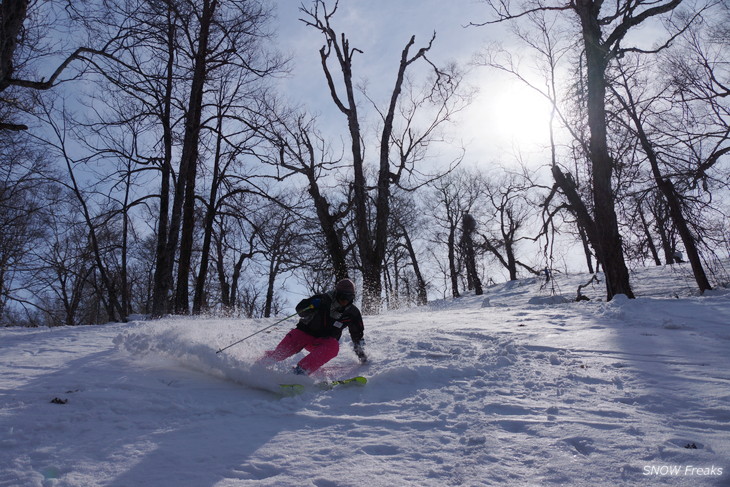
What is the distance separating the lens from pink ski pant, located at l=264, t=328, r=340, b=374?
4.55 meters

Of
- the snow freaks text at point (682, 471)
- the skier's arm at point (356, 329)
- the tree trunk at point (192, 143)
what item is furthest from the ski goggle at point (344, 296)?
the tree trunk at point (192, 143)

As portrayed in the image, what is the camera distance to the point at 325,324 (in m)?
5.10

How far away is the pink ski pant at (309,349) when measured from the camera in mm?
4547

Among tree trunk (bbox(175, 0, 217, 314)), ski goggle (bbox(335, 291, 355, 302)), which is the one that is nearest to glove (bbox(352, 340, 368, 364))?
ski goggle (bbox(335, 291, 355, 302))

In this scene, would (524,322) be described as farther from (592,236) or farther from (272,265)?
(272,265)

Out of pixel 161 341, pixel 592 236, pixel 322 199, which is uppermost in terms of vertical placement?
pixel 322 199

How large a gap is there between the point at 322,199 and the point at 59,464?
39.7 ft

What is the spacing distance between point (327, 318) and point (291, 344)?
0.50m

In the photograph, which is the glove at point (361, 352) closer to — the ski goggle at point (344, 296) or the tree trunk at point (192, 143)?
the ski goggle at point (344, 296)

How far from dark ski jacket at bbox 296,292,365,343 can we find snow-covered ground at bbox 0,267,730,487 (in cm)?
43

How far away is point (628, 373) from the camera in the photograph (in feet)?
13.0

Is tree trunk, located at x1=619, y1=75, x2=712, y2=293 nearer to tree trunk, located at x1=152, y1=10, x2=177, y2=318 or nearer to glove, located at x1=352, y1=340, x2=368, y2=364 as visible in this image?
glove, located at x1=352, y1=340, x2=368, y2=364

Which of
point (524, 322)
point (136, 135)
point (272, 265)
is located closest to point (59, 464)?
point (524, 322)

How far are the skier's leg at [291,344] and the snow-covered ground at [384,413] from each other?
11.7 inches
